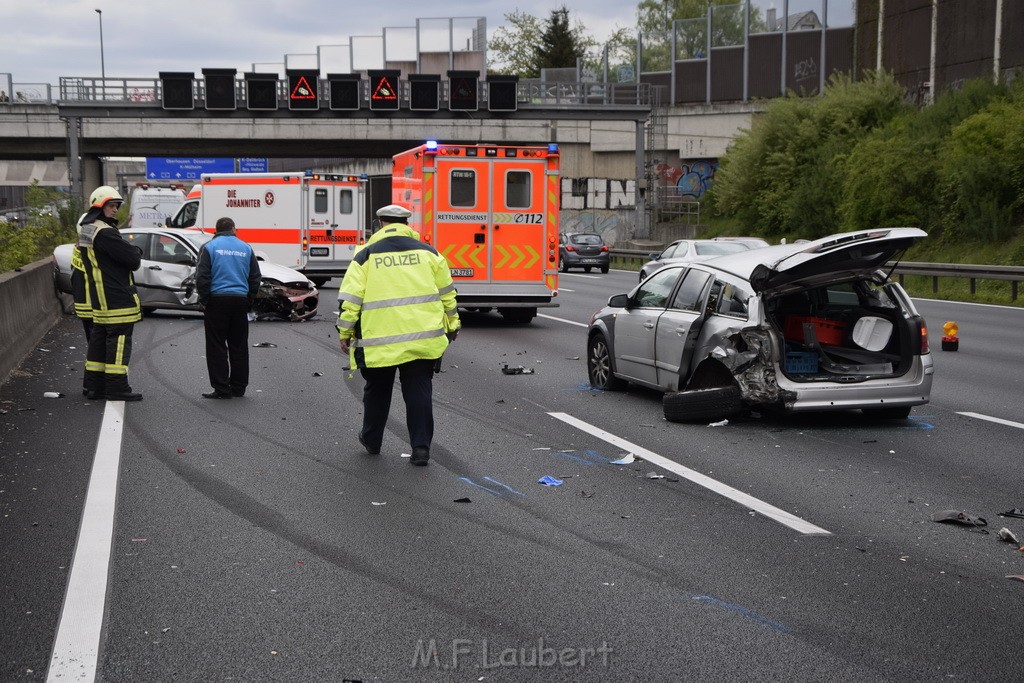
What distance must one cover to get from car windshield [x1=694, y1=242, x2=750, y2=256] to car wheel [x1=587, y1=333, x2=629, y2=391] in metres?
11.1

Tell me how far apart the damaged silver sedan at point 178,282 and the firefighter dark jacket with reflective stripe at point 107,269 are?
9951 millimetres

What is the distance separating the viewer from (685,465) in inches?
352

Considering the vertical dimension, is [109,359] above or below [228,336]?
below

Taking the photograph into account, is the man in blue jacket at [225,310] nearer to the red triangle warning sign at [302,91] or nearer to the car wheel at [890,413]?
the car wheel at [890,413]

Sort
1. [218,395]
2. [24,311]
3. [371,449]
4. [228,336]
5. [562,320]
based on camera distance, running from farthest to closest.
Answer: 1. [562,320]
2. [24,311]
3. [228,336]
4. [218,395]
5. [371,449]

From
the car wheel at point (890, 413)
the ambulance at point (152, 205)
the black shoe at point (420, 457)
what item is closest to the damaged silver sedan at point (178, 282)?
the car wheel at point (890, 413)

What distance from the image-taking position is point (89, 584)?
5863 millimetres

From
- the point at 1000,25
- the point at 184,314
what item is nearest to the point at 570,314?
the point at 184,314

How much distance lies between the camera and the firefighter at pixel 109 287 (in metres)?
12.1

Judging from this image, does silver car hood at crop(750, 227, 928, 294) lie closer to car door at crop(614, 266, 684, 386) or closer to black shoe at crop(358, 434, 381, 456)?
car door at crop(614, 266, 684, 386)

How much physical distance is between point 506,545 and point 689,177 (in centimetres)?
5227

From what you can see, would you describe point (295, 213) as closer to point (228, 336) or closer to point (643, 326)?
point (228, 336)

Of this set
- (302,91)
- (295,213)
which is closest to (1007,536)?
(295,213)

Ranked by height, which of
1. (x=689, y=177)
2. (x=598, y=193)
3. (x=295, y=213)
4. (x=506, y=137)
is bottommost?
(x=295, y=213)
